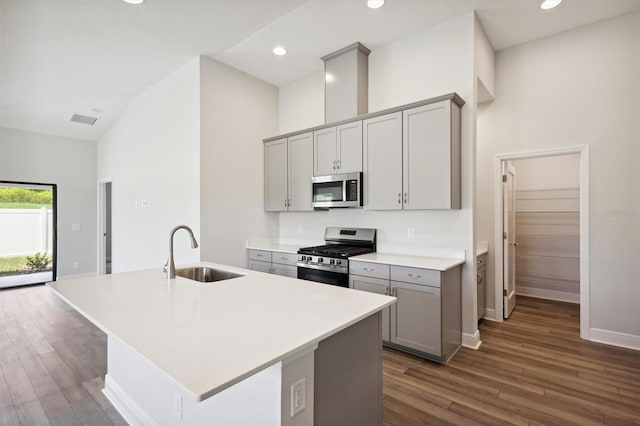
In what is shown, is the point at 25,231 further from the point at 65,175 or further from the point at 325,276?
the point at 325,276

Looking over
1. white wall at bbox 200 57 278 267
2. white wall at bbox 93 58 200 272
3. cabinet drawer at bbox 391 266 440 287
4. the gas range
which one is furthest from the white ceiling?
cabinet drawer at bbox 391 266 440 287

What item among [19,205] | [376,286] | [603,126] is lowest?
[376,286]

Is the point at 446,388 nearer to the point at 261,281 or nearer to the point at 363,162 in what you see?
the point at 261,281

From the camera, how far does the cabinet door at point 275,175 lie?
438cm

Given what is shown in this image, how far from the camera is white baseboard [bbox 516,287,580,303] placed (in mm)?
4672

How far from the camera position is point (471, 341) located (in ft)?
10.3

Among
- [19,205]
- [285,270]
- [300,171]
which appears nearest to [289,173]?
[300,171]

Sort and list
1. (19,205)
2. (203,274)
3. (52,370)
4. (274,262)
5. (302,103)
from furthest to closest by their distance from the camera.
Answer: (19,205) < (302,103) < (274,262) < (52,370) < (203,274)

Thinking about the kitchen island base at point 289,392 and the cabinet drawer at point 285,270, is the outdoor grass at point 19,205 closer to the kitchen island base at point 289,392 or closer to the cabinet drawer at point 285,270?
the cabinet drawer at point 285,270

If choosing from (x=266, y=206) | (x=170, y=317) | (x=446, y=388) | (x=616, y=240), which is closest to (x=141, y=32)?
(x=266, y=206)

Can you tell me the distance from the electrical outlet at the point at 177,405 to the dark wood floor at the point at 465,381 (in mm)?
663

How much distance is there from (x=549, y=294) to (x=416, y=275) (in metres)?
3.32

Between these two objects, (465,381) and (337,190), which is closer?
(465,381)

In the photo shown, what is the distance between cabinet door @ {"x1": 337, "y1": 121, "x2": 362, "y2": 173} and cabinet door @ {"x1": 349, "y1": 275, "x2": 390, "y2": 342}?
3.91 ft
